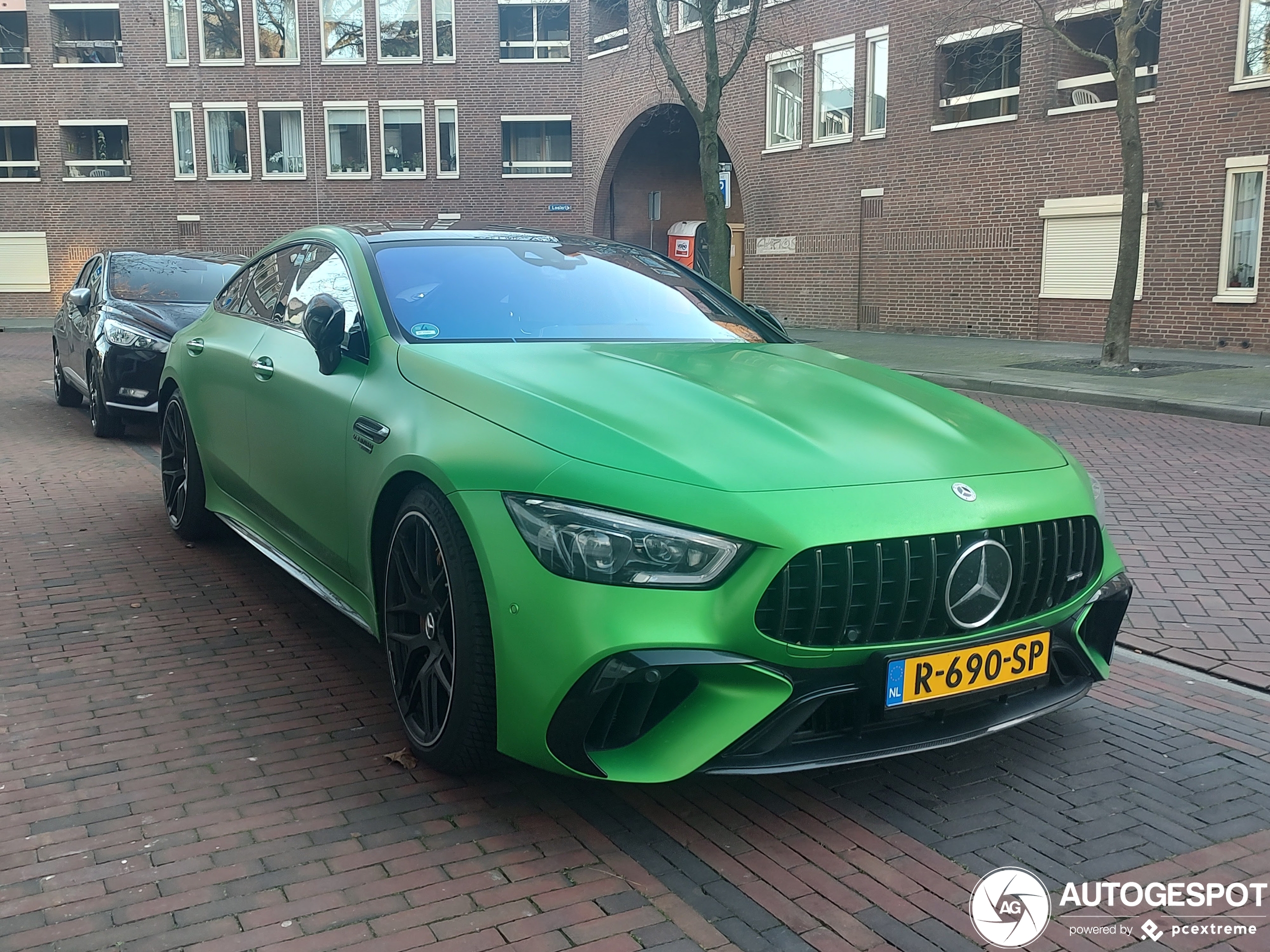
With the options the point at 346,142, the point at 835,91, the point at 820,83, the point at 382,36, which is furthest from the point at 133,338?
the point at 382,36

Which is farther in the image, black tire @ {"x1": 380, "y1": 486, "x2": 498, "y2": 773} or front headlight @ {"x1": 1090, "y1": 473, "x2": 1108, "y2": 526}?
front headlight @ {"x1": 1090, "y1": 473, "x2": 1108, "y2": 526}

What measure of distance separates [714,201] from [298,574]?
17628mm

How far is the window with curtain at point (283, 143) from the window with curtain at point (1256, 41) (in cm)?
2835

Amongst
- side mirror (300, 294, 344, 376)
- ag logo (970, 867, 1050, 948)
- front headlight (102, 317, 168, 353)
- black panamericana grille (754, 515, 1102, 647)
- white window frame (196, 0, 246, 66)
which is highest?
white window frame (196, 0, 246, 66)

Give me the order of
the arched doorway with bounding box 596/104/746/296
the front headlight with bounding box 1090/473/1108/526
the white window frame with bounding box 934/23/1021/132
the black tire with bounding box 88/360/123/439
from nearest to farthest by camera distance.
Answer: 1. the front headlight with bounding box 1090/473/1108/526
2. the black tire with bounding box 88/360/123/439
3. the white window frame with bounding box 934/23/1021/132
4. the arched doorway with bounding box 596/104/746/296

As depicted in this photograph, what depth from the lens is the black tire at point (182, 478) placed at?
581cm

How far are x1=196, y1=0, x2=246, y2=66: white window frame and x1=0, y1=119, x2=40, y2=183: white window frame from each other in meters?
5.63

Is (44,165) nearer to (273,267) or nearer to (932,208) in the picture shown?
(932,208)

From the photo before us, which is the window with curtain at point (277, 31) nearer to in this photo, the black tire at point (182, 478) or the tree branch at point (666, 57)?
the tree branch at point (666, 57)

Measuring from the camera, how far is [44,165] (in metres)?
38.2

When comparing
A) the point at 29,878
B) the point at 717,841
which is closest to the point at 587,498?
the point at 717,841

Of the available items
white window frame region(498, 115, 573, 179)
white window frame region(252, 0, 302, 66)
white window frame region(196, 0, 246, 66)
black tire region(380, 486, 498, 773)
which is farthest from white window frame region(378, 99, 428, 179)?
black tire region(380, 486, 498, 773)

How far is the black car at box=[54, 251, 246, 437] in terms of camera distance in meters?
9.53

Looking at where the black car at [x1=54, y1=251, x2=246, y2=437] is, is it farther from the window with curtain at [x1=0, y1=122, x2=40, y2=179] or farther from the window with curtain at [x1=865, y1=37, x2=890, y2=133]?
the window with curtain at [x1=0, y1=122, x2=40, y2=179]
